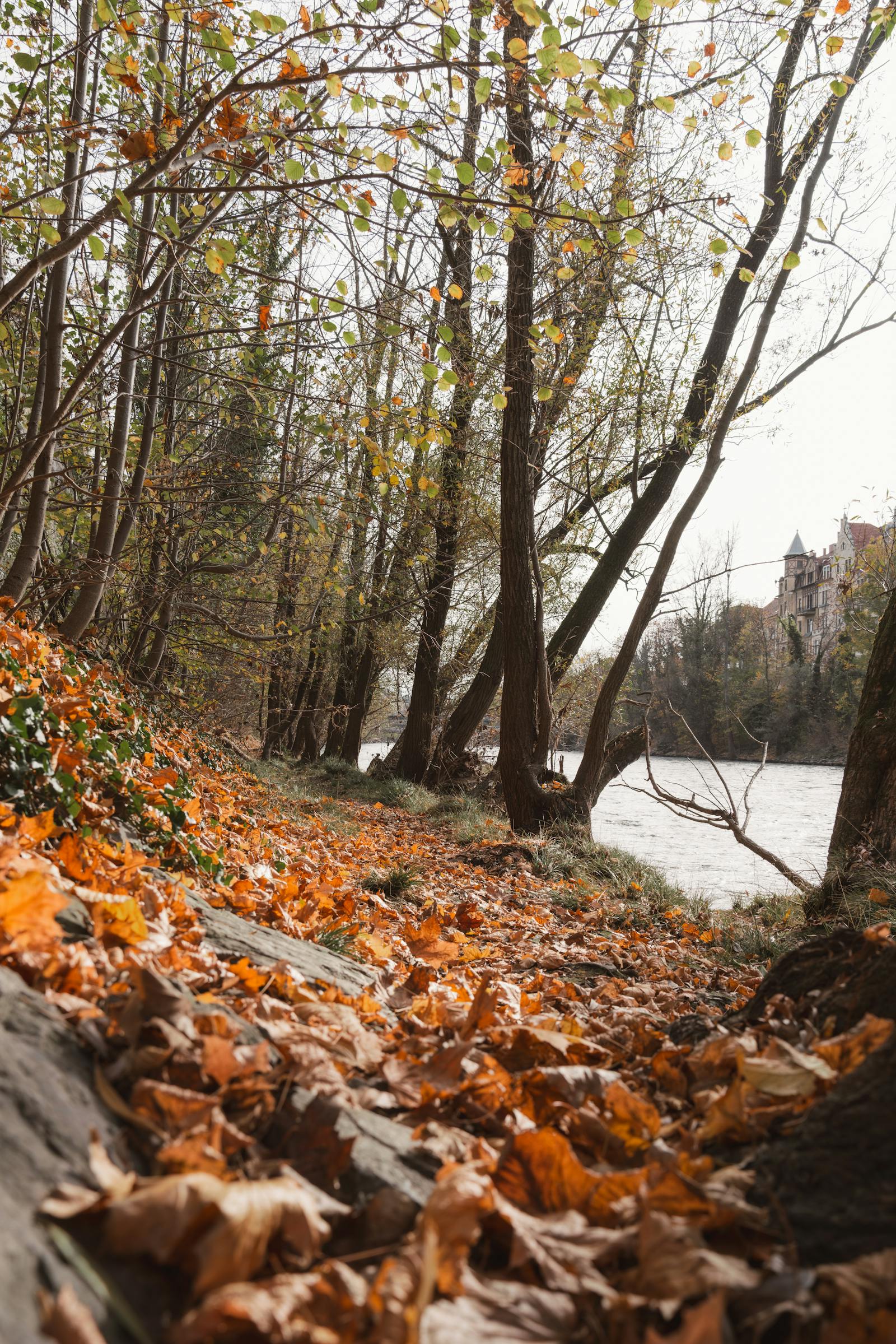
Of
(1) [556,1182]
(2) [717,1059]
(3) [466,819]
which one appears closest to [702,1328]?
(1) [556,1182]

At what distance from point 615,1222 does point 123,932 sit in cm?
117

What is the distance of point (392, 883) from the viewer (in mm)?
5203

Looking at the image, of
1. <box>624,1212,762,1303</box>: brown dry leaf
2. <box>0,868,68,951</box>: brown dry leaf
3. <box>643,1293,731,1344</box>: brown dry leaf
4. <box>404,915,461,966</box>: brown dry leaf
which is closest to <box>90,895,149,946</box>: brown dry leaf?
<box>0,868,68,951</box>: brown dry leaf

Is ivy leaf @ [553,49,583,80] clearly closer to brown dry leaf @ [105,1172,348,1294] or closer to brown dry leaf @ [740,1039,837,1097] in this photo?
brown dry leaf @ [740,1039,837,1097]

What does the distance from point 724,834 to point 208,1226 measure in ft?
48.7

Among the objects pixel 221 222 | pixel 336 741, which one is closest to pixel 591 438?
pixel 221 222

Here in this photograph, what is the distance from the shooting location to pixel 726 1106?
4.60 feet

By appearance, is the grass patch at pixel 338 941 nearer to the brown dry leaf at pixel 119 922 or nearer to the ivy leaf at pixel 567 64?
the brown dry leaf at pixel 119 922

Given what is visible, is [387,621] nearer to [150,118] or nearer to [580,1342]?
[150,118]

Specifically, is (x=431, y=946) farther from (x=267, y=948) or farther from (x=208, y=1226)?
(x=208, y=1226)

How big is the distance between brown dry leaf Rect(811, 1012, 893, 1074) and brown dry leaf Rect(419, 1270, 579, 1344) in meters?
0.74

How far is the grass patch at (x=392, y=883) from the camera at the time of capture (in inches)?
201

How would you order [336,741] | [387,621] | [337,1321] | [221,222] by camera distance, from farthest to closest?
[336,741] < [387,621] < [221,222] < [337,1321]

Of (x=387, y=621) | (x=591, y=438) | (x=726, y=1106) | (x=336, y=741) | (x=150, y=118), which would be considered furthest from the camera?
(x=336, y=741)
